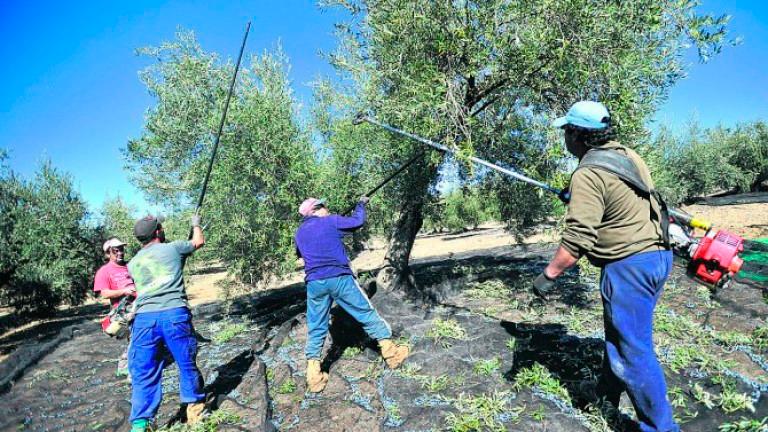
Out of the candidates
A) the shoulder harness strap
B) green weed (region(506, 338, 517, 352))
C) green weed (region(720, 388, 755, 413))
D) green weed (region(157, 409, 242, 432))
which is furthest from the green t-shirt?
green weed (region(720, 388, 755, 413))

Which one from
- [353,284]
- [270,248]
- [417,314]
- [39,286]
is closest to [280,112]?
[270,248]

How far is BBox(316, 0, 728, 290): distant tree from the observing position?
5605mm

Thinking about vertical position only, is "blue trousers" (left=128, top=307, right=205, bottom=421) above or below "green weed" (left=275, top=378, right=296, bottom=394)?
above

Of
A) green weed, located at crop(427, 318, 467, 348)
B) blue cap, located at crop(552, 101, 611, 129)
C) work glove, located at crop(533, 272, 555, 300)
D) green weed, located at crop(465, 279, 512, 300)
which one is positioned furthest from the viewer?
green weed, located at crop(465, 279, 512, 300)

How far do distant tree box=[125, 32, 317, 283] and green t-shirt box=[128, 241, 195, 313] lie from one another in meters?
2.56

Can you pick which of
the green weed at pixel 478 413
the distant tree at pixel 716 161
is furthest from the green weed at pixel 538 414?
the distant tree at pixel 716 161

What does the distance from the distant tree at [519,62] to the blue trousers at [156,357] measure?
3.97 meters

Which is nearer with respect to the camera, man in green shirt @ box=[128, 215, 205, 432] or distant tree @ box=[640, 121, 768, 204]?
man in green shirt @ box=[128, 215, 205, 432]

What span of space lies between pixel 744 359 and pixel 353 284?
460cm

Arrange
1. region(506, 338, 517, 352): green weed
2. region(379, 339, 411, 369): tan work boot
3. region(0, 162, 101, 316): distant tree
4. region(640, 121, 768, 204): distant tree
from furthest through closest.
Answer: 1. region(640, 121, 768, 204): distant tree
2. region(0, 162, 101, 316): distant tree
3. region(506, 338, 517, 352): green weed
4. region(379, 339, 411, 369): tan work boot

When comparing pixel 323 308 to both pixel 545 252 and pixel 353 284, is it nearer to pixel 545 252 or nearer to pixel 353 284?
pixel 353 284

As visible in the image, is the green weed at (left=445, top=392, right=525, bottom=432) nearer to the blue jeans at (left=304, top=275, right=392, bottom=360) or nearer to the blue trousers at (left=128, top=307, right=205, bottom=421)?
the blue jeans at (left=304, top=275, right=392, bottom=360)

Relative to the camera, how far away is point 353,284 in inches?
212

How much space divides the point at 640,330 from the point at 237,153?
6.08 metres
